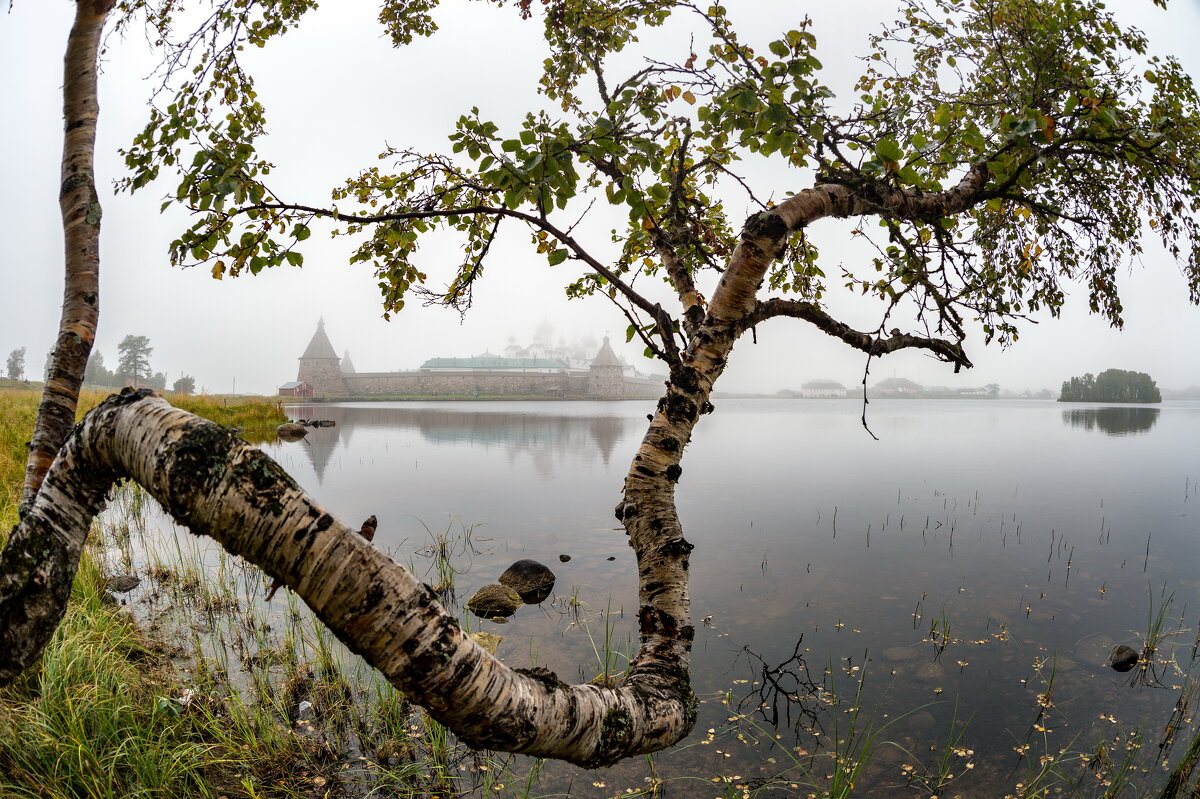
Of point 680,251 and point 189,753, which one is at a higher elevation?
point 680,251

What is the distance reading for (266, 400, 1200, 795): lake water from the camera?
16.1ft

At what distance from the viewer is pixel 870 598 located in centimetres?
848

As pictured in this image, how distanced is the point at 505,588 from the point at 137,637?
12.0ft

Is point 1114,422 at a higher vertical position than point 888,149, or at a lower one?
lower

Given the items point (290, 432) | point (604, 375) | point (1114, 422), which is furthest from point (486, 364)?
point (1114, 422)

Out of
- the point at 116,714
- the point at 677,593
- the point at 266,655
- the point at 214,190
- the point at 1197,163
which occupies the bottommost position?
the point at 266,655

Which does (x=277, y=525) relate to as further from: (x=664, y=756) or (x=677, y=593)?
(x=664, y=756)

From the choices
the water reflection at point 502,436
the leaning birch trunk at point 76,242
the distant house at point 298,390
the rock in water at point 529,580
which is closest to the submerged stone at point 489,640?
the rock in water at point 529,580

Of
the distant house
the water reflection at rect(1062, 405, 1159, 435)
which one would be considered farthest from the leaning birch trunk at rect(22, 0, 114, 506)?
the distant house

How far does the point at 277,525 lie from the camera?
1342 mm

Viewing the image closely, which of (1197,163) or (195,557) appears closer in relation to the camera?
(1197,163)

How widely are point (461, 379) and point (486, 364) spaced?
10263mm

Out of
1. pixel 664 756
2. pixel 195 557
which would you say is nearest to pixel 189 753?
pixel 664 756

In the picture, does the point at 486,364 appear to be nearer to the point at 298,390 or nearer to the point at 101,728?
the point at 298,390
